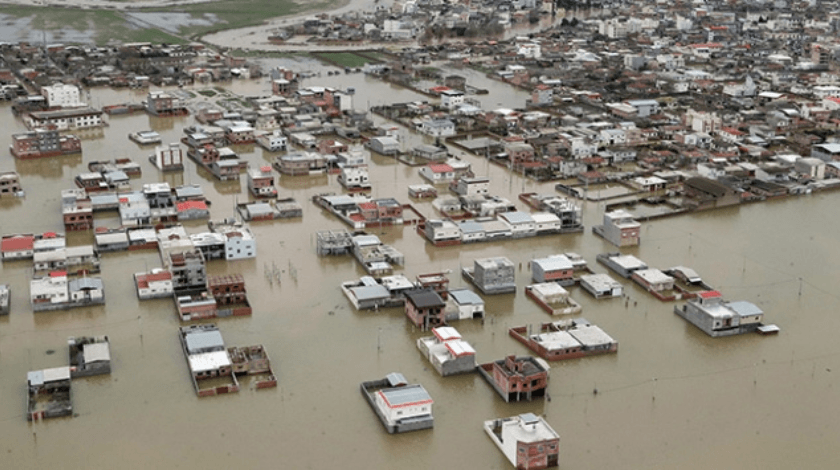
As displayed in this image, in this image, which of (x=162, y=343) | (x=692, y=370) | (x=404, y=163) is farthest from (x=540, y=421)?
(x=404, y=163)

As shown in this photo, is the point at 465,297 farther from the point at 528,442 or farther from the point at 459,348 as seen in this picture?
the point at 528,442

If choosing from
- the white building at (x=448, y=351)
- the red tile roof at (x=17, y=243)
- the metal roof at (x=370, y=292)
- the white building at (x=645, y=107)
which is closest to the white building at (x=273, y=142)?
the red tile roof at (x=17, y=243)

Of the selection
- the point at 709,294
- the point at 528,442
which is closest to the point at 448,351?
the point at 528,442

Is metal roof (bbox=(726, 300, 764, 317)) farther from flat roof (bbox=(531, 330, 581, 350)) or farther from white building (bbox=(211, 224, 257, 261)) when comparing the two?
white building (bbox=(211, 224, 257, 261))

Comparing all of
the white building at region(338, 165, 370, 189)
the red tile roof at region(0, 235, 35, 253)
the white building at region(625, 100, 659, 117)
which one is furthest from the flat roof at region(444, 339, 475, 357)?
the white building at region(625, 100, 659, 117)

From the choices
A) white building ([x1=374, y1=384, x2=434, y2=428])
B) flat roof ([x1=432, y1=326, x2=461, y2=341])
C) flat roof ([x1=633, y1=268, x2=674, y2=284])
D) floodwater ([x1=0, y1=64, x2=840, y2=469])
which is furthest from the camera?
flat roof ([x1=633, y1=268, x2=674, y2=284])

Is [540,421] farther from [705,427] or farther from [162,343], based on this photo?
[162,343]

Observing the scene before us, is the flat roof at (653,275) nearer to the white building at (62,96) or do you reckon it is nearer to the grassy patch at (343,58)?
the white building at (62,96)

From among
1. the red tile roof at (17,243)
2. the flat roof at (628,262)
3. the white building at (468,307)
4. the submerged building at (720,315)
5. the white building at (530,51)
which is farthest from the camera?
the white building at (530,51)
